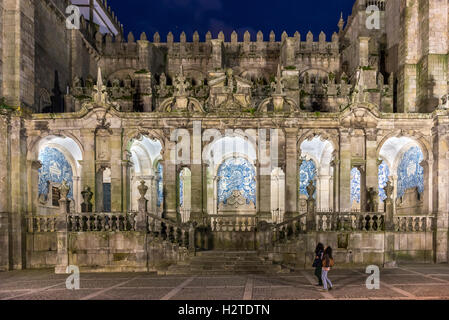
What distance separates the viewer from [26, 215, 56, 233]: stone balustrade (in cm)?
1853

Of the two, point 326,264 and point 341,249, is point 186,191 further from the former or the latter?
point 326,264

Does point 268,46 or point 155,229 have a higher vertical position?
point 268,46

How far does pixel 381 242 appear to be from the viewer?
55.7ft

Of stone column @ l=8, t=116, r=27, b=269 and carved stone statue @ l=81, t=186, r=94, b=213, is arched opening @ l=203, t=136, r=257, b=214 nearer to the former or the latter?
carved stone statue @ l=81, t=186, r=94, b=213

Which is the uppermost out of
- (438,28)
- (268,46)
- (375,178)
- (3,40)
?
(268,46)

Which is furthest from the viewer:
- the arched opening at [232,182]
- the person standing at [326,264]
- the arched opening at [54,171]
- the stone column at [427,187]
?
the arched opening at [232,182]

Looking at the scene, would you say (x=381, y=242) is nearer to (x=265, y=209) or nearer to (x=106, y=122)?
(x=265, y=209)

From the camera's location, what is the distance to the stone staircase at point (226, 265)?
1530cm

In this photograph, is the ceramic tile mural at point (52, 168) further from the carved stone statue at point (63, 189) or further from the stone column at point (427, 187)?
the stone column at point (427, 187)

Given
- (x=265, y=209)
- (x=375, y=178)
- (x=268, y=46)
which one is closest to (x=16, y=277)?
(x=265, y=209)

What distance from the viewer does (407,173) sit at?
75.9 ft

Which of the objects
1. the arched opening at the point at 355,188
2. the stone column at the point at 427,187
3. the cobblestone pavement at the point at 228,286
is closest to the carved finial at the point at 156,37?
the arched opening at the point at 355,188

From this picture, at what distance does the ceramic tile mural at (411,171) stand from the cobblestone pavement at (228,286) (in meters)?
6.84
